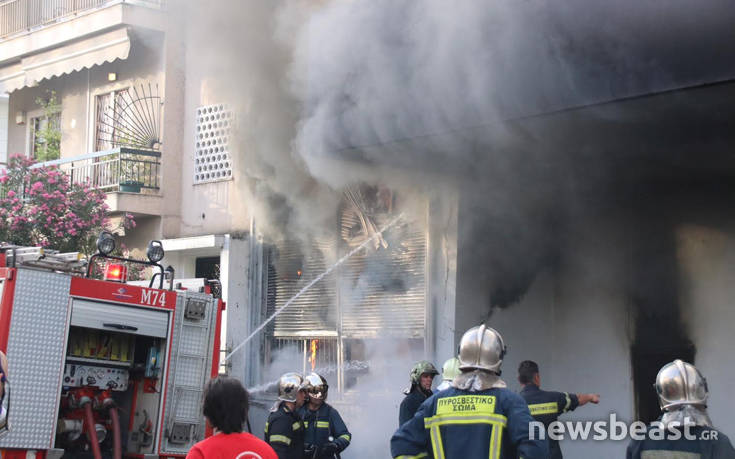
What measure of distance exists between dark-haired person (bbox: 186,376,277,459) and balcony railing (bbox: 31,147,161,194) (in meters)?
10.2

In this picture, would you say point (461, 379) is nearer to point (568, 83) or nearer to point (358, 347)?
point (568, 83)

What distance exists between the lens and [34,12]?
16047 millimetres

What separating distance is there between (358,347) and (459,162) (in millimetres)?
2888

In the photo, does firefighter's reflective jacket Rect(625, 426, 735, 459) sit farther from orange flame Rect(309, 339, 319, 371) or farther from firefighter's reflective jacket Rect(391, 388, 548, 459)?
orange flame Rect(309, 339, 319, 371)

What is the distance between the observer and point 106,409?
7.28m

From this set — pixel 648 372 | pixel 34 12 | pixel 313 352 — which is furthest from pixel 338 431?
pixel 34 12

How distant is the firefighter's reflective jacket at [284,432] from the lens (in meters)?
6.45

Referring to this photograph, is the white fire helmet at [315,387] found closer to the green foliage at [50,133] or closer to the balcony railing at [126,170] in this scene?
the balcony railing at [126,170]

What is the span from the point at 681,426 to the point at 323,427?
3494 mm

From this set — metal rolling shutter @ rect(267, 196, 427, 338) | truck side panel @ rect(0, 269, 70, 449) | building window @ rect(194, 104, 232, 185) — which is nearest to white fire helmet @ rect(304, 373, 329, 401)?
truck side panel @ rect(0, 269, 70, 449)

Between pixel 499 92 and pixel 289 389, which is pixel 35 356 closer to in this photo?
pixel 289 389

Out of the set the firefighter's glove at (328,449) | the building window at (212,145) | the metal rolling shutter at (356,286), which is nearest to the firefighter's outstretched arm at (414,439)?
the firefighter's glove at (328,449)

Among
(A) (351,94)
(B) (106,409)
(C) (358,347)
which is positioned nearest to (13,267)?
(B) (106,409)

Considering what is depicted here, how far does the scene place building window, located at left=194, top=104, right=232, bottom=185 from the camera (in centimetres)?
1290
